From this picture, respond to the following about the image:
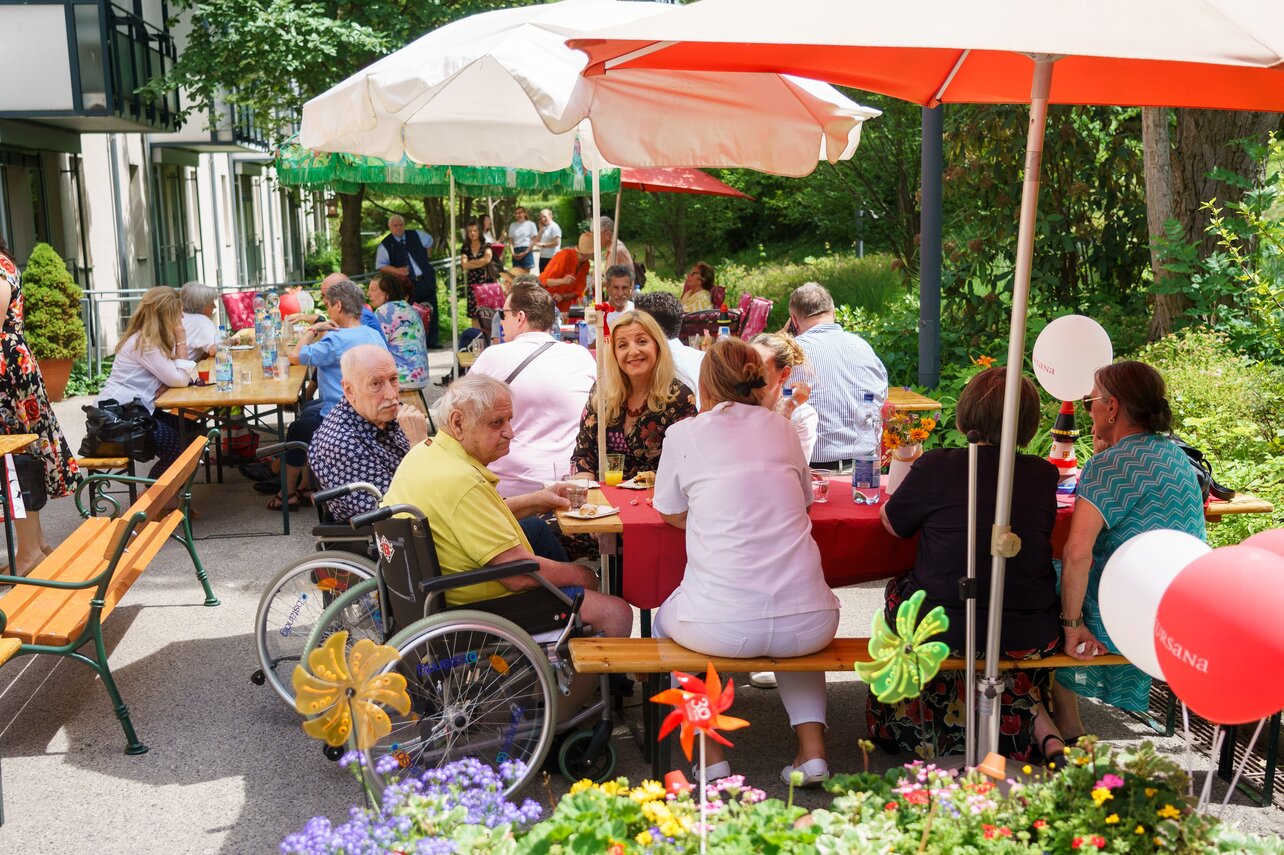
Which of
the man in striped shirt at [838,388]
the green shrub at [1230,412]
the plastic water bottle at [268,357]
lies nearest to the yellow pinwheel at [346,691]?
the man in striped shirt at [838,388]

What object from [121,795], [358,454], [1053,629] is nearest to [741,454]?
[1053,629]

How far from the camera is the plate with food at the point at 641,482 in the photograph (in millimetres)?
4797

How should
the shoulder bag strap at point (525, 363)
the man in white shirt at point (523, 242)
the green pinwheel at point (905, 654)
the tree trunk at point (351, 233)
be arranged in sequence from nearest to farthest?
1. the green pinwheel at point (905, 654)
2. the shoulder bag strap at point (525, 363)
3. the tree trunk at point (351, 233)
4. the man in white shirt at point (523, 242)

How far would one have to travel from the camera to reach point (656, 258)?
106 ft

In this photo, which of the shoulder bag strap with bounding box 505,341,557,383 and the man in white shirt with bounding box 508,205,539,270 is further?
the man in white shirt with bounding box 508,205,539,270

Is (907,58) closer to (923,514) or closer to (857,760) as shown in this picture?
(923,514)

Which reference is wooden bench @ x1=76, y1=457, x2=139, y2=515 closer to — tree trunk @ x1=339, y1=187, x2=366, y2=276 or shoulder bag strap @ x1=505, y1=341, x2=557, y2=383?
shoulder bag strap @ x1=505, y1=341, x2=557, y2=383

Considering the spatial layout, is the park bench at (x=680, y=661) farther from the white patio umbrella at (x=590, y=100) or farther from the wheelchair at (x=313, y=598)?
the white patio umbrella at (x=590, y=100)

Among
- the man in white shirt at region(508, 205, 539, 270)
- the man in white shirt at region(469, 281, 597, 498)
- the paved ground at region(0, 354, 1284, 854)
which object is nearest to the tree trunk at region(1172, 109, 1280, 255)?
the paved ground at region(0, 354, 1284, 854)

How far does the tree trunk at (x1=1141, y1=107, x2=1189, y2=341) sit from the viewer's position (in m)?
8.57

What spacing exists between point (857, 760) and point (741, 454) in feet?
4.04

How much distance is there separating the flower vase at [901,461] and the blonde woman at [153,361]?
15.3ft

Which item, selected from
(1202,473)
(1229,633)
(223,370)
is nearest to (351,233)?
(223,370)

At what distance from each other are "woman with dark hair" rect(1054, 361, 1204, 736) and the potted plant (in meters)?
10.7
